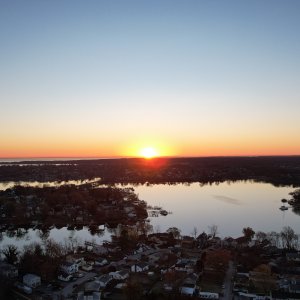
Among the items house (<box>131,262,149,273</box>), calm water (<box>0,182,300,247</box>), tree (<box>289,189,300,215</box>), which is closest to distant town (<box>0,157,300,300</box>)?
house (<box>131,262,149,273</box>)

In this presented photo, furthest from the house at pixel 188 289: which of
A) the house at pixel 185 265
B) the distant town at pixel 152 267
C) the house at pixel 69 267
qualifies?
the house at pixel 69 267

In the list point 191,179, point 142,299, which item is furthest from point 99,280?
point 191,179

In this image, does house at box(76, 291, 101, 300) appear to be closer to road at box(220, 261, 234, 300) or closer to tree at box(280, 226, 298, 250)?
road at box(220, 261, 234, 300)

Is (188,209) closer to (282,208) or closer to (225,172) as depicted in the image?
(282,208)

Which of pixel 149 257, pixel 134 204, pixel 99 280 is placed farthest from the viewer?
pixel 134 204

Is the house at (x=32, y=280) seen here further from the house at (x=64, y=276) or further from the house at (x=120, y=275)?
the house at (x=120, y=275)

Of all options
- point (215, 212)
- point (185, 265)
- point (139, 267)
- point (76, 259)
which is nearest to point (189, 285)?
point (185, 265)

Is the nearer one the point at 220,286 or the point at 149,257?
the point at 220,286
